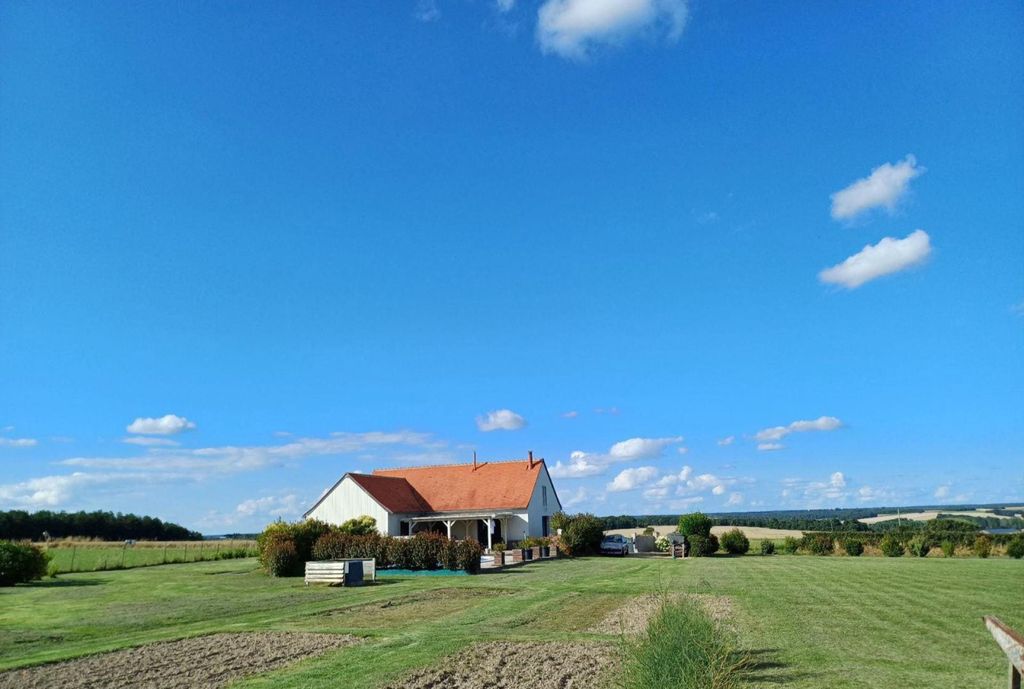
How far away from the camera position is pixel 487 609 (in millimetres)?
16516

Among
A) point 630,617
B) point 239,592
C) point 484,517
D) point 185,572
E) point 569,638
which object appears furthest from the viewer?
point 484,517

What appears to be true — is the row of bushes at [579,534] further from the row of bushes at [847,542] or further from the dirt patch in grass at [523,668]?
the dirt patch in grass at [523,668]

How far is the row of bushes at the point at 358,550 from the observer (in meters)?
28.0

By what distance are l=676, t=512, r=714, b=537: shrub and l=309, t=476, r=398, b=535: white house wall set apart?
644 inches

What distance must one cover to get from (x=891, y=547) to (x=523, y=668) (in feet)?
117

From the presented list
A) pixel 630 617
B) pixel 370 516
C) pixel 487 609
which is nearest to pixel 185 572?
pixel 370 516

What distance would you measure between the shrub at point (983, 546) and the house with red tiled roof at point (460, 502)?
2286 centimetres

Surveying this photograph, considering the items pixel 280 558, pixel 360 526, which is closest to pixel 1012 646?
pixel 280 558

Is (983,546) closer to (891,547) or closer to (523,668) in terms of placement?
(891,547)

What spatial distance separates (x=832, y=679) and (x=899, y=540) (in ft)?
116

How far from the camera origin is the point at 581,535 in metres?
39.1

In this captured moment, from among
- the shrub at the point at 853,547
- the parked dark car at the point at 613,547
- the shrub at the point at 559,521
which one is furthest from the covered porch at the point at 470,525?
the shrub at the point at 853,547

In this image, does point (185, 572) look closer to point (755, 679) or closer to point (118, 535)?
point (755, 679)

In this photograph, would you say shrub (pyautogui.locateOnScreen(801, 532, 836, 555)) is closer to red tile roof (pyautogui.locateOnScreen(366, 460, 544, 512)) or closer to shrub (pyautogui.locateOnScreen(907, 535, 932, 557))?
shrub (pyautogui.locateOnScreen(907, 535, 932, 557))
